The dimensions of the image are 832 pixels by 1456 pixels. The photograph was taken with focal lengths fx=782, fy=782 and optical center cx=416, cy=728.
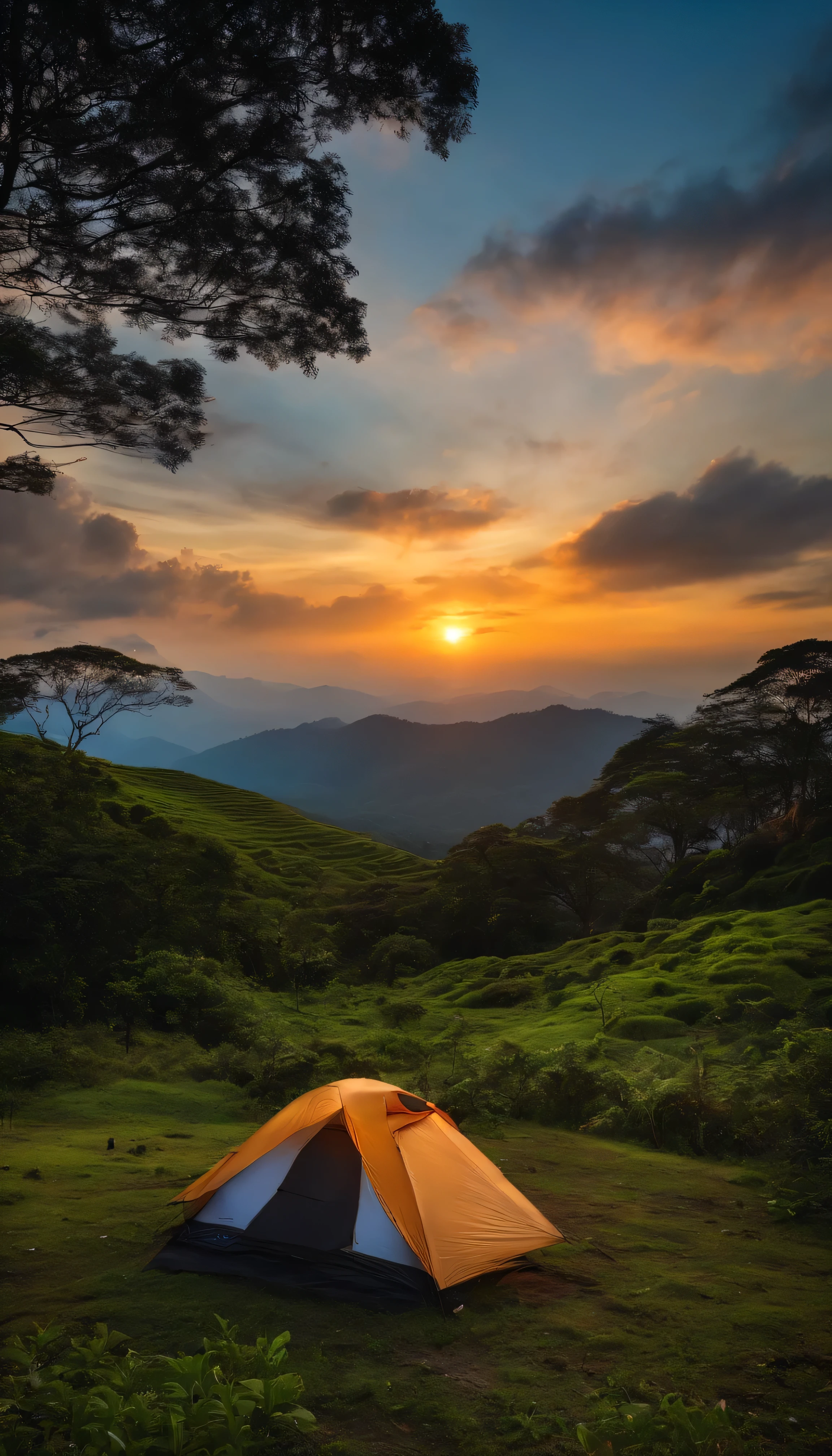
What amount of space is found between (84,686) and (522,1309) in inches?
2091

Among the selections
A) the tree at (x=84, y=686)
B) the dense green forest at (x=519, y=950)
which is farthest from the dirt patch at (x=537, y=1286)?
the tree at (x=84, y=686)

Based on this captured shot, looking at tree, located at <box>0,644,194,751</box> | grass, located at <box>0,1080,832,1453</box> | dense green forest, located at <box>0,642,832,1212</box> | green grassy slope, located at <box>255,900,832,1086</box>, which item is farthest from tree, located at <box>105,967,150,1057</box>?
tree, located at <box>0,644,194,751</box>

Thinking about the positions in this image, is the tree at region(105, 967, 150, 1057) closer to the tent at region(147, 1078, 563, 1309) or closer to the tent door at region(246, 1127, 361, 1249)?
the tent at region(147, 1078, 563, 1309)

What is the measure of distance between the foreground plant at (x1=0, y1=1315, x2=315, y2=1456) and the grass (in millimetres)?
501

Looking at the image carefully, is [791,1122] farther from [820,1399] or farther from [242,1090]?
[242,1090]

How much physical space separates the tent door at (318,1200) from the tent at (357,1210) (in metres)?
0.01

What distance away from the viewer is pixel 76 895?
18438 mm

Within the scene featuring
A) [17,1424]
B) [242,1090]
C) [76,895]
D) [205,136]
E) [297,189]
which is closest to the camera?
[17,1424]

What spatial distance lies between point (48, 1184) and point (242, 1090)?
5.42 metres

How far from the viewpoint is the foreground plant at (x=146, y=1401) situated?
179 inches

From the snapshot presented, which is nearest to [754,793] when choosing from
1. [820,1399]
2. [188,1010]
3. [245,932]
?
[245,932]

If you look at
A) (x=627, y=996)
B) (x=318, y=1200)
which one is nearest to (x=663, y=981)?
(x=627, y=996)

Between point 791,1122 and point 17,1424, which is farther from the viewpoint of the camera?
point 791,1122

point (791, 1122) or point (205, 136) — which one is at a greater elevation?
point (205, 136)
